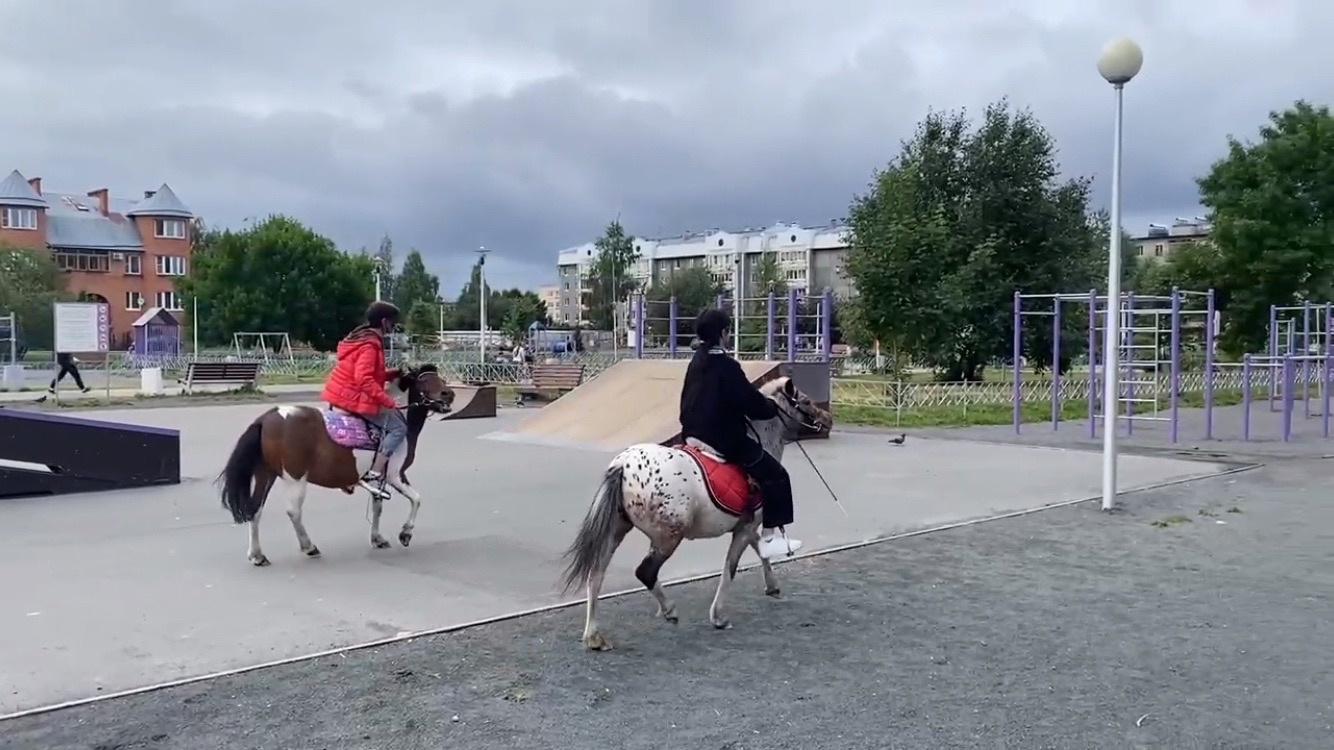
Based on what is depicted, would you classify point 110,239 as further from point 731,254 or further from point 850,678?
point 850,678

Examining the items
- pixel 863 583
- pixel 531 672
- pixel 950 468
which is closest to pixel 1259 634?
pixel 863 583

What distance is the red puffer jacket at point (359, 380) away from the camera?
799cm

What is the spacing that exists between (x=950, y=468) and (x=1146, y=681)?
8692 millimetres

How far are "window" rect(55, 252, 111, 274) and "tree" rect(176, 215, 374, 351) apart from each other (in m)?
20.9

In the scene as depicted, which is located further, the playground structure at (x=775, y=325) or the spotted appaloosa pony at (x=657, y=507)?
the playground structure at (x=775, y=325)

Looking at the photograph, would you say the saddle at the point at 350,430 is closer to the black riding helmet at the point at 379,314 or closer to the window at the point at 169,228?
the black riding helmet at the point at 379,314

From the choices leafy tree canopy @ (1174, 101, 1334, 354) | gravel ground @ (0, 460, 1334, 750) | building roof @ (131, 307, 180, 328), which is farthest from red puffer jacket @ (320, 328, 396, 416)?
building roof @ (131, 307, 180, 328)

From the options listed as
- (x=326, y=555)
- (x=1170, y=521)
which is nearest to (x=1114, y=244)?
(x=1170, y=521)

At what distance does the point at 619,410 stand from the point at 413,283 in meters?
92.6

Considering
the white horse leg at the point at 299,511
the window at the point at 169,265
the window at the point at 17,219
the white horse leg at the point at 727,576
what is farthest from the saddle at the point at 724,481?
the window at the point at 169,265

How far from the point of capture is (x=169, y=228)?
3346 inches

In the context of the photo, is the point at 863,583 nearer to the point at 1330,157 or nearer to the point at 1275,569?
the point at 1275,569

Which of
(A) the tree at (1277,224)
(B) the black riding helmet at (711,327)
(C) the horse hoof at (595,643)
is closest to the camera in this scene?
(C) the horse hoof at (595,643)

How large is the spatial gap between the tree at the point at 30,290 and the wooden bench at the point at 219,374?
122 feet
